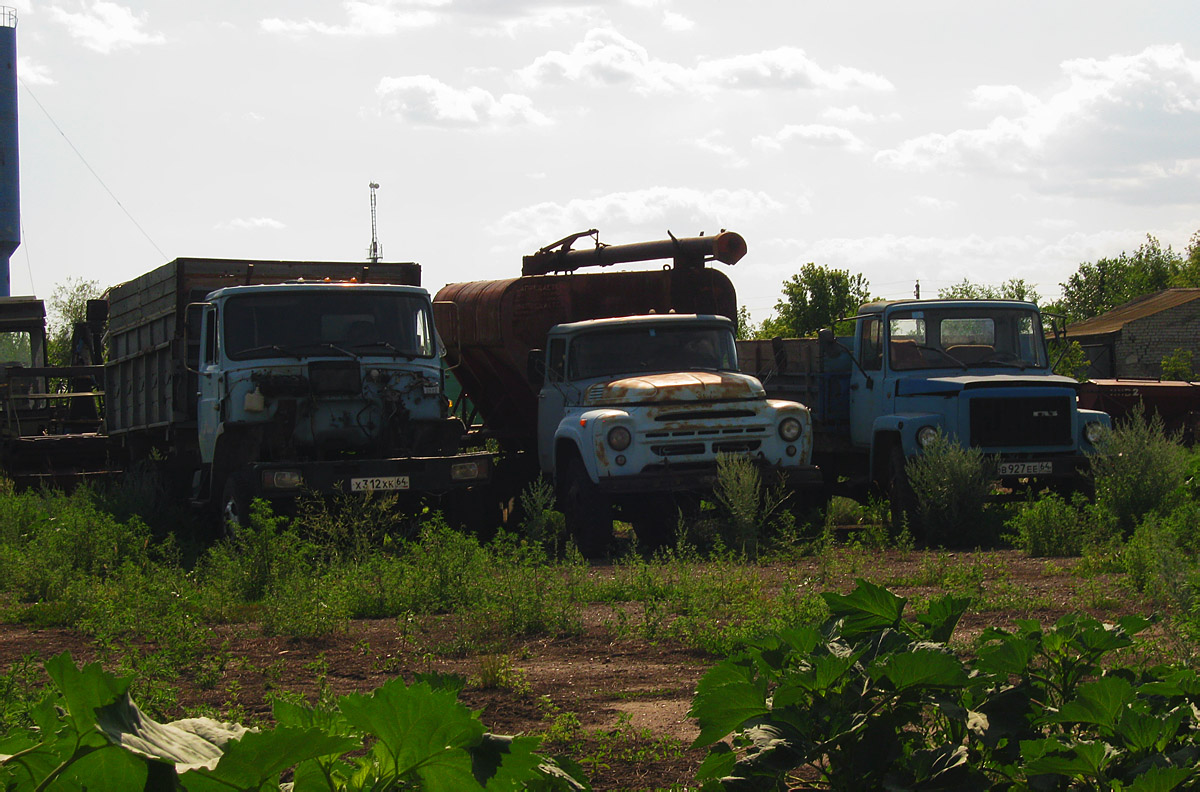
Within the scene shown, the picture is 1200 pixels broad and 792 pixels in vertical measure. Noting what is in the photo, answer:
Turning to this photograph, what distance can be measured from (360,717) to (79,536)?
964 centimetres

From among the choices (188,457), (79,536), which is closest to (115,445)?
(188,457)

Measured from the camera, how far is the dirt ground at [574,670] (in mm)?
4699

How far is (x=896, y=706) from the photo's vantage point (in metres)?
3.12

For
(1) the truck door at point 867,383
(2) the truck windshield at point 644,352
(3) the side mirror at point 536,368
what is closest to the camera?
(2) the truck windshield at point 644,352

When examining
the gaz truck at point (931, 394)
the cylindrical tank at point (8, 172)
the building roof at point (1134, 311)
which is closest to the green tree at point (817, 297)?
the building roof at point (1134, 311)

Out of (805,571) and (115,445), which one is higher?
(115,445)

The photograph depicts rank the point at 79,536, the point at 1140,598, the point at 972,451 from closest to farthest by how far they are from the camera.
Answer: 1. the point at 1140,598
2. the point at 79,536
3. the point at 972,451

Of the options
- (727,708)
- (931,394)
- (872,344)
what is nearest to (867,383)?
(872,344)

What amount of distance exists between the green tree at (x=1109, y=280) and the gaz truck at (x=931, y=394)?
63.8 metres

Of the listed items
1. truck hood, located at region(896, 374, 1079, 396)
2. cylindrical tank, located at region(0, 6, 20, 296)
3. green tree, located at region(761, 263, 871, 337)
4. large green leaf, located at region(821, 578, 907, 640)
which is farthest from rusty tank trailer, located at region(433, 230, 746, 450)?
cylindrical tank, located at region(0, 6, 20, 296)

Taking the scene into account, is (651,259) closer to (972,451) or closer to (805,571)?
(972,451)

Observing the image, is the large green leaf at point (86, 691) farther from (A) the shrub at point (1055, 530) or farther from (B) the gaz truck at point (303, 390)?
(A) the shrub at point (1055, 530)

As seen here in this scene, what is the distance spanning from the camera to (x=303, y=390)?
11227 millimetres

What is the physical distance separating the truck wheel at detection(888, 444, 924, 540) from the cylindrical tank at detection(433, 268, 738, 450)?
2595 millimetres
